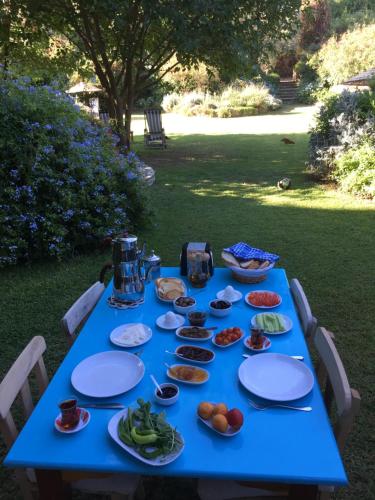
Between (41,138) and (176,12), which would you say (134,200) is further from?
(176,12)

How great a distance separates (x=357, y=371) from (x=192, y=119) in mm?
19430

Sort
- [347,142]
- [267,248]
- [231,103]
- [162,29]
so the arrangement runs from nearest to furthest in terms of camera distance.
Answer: [267,248] → [347,142] → [162,29] → [231,103]

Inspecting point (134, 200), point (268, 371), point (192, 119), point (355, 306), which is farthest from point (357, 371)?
point (192, 119)

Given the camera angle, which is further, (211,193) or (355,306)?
(211,193)

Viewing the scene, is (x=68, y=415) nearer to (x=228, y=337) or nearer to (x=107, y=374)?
(x=107, y=374)

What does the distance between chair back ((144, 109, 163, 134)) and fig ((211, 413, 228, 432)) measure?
12.4m

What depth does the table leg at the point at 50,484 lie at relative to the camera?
1.44 meters

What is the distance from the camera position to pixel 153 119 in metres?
13.0

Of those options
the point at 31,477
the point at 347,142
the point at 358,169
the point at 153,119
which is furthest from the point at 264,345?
the point at 153,119

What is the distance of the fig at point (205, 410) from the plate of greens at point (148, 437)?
0.12 meters

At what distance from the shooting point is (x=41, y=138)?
490 centimetres

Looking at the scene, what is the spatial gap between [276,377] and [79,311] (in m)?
1.14

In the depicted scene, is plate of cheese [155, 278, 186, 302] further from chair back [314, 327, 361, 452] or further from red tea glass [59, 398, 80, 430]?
red tea glass [59, 398, 80, 430]

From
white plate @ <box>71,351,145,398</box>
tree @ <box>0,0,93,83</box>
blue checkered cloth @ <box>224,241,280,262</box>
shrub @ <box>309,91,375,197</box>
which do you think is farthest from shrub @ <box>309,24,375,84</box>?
white plate @ <box>71,351,145,398</box>
